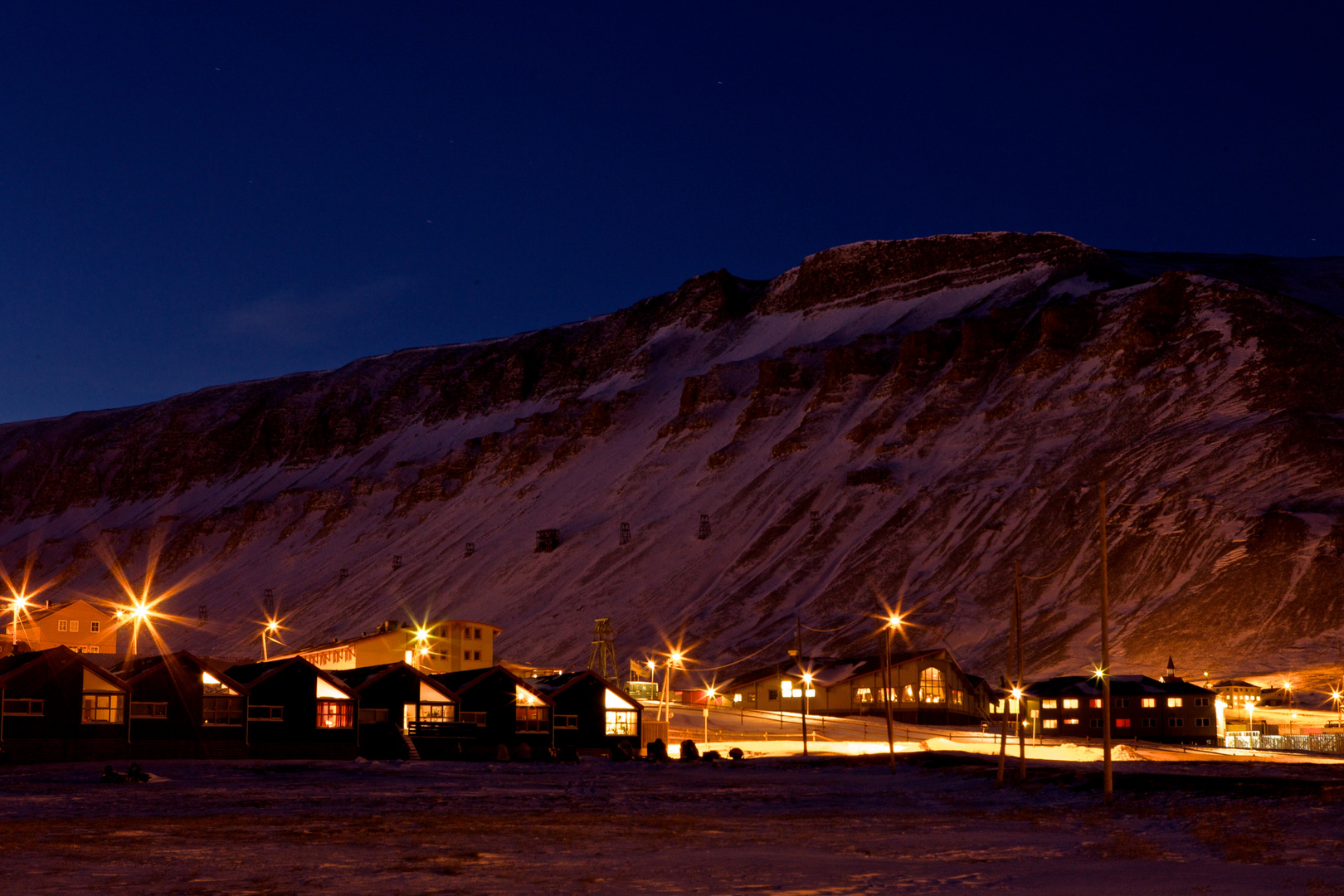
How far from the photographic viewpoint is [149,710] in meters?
53.7

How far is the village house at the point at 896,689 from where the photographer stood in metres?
90.9

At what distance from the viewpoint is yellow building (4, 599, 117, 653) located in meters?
96.1

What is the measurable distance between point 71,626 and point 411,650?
27.0m

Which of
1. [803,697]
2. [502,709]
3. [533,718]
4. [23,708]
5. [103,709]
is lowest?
[533,718]

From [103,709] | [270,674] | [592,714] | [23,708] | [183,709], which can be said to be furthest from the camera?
[592,714]

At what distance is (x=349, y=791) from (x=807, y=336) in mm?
158444

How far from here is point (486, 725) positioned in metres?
62.5

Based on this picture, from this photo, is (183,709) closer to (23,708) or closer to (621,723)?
(23,708)

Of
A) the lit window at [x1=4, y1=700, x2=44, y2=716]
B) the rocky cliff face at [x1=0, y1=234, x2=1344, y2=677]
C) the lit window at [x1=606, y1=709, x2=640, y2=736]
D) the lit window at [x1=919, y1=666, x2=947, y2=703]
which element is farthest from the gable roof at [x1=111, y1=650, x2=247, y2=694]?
the rocky cliff face at [x1=0, y1=234, x2=1344, y2=677]

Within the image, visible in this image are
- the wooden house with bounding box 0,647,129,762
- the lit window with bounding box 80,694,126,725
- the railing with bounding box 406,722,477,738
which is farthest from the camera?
the railing with bounding box 406,722,477,738

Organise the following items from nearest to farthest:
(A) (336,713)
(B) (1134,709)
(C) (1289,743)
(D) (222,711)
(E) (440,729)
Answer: (D) (222,711), (A) (336,713), (E) (440,729), (C) (1289,743), (B) (1134,709)

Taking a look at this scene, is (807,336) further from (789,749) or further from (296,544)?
(789,749)

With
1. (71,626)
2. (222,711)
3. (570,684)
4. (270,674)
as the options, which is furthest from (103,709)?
(71,626)

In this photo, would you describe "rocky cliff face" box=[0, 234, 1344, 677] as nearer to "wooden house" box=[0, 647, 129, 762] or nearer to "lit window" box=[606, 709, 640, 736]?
"lit window" box=[606, 709, 640, 736]
